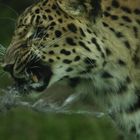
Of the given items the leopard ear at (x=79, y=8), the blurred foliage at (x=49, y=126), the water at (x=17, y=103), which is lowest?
the blurred foliage at (x=49, y=126)

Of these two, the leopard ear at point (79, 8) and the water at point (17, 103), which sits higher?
the leopard ear at point (79, 8)

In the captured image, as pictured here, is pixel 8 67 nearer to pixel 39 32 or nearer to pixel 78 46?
pixel 39 32

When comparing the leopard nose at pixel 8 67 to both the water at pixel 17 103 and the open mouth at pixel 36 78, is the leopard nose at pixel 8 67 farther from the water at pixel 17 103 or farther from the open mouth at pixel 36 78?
the water at pixel 17 103

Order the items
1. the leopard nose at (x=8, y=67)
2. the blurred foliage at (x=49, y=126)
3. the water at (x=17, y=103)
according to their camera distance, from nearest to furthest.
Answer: the leopard nose at (x=8, y=67)
the water at (x=17, y=103)
the blurred foliage at (x=49, y=126)

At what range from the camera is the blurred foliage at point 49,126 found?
8477 millimetres

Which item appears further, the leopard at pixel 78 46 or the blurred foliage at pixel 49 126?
the blurred foliage at pixel 49 126

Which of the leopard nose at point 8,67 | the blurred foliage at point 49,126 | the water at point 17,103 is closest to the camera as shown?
the leopard nose at point 8,67

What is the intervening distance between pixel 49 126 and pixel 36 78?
9.60 ft

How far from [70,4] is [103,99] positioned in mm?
743

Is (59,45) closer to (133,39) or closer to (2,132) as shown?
(133,39)

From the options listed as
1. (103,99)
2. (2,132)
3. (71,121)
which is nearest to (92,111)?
(71,121)

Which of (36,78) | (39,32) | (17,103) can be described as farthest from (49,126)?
(39,32)

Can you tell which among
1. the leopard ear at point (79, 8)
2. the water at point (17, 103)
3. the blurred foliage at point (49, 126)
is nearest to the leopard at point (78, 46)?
the leopard ear at point (79, 8)

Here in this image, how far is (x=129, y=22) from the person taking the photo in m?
5.88
